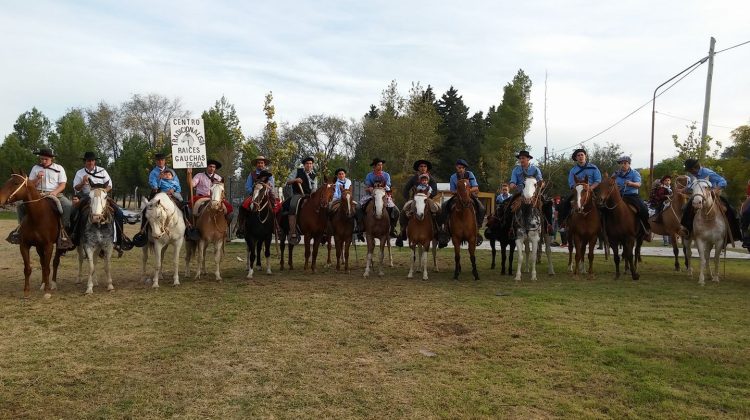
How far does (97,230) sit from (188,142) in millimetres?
5473

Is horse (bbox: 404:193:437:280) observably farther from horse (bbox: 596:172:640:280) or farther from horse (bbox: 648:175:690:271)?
horse (bbox: 648:175:690:271)

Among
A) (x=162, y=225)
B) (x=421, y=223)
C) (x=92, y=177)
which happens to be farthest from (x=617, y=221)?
(x=92, y=177)

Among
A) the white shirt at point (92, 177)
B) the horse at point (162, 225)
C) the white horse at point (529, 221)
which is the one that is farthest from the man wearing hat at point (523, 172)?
the white shirt at point (92, 177)

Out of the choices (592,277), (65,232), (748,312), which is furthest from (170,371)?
(592,277)

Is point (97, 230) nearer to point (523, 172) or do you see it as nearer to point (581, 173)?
point (523, 172)

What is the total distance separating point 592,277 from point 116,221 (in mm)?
10712

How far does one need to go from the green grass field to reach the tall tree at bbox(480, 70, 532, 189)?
40.2 m

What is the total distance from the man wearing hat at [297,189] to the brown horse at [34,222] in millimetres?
5427

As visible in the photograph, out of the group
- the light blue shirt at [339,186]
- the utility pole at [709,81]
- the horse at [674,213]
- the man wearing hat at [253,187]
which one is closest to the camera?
the man wearing hat at [253,187]

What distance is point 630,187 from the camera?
47.0 ft

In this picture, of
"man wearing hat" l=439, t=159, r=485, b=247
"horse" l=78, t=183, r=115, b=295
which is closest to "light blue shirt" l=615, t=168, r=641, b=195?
"man wearing hat" l=439, t=159, r=485, b=247

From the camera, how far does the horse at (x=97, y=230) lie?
10867 mm

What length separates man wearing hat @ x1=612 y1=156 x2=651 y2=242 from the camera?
45.3 feet

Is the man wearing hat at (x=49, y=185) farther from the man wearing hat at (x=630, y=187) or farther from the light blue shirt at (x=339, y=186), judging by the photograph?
the man wearing hat at (x=630, y=187)
